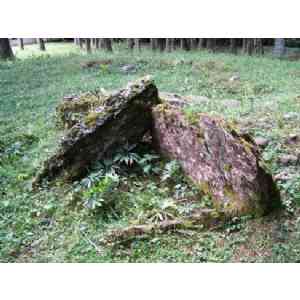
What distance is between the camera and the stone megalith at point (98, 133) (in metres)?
4.56

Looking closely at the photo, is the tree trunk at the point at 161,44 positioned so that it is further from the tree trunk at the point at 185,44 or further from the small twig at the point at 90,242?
the small twig at the point at 90,242

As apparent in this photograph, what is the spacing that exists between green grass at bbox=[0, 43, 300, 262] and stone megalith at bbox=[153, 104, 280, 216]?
204 mm

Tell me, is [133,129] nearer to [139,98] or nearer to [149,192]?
[139,98]

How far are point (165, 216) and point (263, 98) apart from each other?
2.89 m

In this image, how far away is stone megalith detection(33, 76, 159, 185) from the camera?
4.56m

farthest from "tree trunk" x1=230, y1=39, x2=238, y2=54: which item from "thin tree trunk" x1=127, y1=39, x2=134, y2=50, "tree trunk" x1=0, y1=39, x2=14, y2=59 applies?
"tree trunk" x1=0, y1=39, x2=14, y2=59

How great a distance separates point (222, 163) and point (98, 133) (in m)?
1.43

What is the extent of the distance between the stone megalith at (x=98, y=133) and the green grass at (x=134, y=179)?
0.75 feet

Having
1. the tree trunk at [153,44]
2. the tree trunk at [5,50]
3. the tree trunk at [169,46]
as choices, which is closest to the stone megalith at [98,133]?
the tree trunk at [153,44]

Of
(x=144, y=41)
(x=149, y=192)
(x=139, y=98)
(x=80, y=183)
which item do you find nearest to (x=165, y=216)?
(x=149, y=192)

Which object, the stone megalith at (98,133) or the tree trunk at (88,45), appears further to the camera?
the stone megalith at (98,133)

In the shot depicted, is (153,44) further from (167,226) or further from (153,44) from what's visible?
(167,226)


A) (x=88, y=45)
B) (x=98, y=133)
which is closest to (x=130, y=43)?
(x=88, y=45)

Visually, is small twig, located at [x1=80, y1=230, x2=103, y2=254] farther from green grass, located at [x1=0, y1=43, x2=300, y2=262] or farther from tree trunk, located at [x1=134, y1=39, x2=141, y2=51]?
tree trunk, located at [x1=134, y1=39, x2=141, y2=51]
